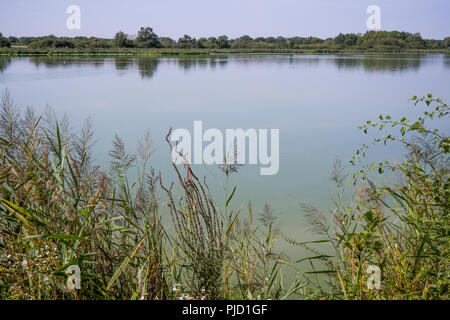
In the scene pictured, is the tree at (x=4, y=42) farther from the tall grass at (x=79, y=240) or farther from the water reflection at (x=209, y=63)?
the tall grass at (x=79, y=240)

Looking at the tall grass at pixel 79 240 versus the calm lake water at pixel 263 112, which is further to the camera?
the calm lake water at pixel 263 112

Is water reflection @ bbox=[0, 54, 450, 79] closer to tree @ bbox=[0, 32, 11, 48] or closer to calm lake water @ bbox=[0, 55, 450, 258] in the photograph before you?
calm lake water @ bbox=[0, 55, 450, 258]

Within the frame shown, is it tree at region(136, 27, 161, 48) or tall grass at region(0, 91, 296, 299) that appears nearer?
tall grass at region(0, 91, 296, 299)

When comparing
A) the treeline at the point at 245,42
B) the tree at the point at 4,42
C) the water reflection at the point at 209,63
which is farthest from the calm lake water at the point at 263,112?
the tree at the point at 4,42

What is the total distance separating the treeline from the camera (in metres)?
30.7

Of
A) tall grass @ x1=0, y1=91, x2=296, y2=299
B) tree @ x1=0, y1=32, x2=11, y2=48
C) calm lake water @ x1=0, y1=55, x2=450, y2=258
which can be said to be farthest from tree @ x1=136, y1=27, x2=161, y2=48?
tall grass @ x1=0, y1=91, x2=296, y2=299

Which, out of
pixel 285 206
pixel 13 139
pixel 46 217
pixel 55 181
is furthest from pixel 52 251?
pixel 285 206

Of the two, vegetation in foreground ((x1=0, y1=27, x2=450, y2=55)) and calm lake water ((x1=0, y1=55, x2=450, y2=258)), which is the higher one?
vegetation in foreground ((x1=0, y1=27, x2=450, y2=55))

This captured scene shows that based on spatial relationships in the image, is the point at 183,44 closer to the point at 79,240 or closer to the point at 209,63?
the point at 209,63

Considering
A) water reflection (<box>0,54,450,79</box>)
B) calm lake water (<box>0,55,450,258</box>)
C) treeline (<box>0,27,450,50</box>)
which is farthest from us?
treeline (<box>0,27,450,50</box>)

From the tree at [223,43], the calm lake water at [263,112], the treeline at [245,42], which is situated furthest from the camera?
the tree at [223,43]

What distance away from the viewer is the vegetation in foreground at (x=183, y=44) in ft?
105

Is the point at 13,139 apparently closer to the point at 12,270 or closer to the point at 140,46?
the point at 12,270

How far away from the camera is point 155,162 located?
5.48 meters
